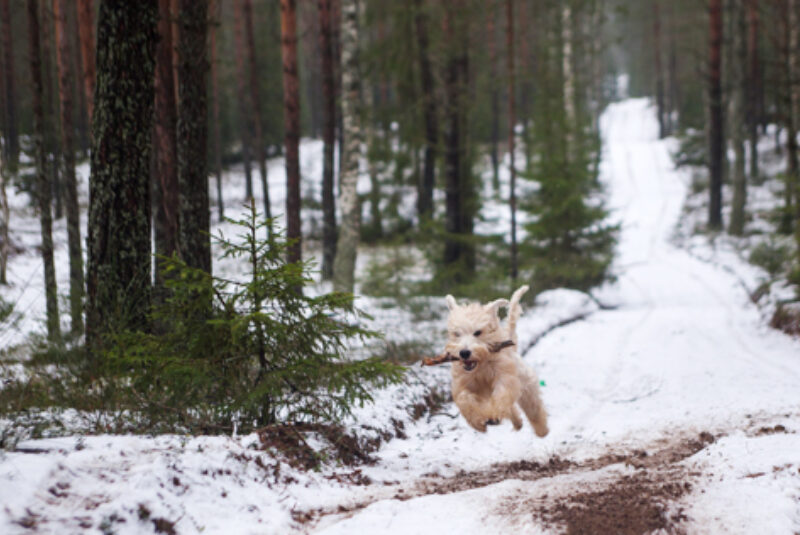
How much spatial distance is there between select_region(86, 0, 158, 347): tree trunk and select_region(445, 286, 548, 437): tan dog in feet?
10.7

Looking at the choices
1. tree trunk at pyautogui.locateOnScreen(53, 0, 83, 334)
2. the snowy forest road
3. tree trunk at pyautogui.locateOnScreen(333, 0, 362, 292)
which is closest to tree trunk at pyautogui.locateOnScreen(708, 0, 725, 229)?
the snowy forest road

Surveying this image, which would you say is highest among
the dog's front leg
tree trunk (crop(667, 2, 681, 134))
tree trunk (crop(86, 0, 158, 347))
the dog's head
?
tree trunk (crop(667, 2, 681, 134))

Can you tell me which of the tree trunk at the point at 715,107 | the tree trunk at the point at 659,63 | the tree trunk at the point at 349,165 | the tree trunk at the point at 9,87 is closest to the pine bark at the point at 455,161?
the tree trunk at the point at 349,165

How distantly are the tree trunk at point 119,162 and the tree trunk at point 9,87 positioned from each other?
42.8 ft

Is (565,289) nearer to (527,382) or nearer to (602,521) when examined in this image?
(527,382)

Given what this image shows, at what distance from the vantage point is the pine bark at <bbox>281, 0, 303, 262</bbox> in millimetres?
14664

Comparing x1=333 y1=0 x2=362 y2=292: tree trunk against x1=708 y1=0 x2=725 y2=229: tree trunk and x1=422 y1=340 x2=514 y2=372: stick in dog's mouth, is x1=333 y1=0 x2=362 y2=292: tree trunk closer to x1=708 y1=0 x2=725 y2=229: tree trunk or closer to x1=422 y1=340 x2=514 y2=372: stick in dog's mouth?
x1=422 y1=340 x2=514 y2=372: stick in dog's mouth

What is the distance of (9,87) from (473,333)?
25.4 metres

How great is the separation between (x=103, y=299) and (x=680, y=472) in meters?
5.66

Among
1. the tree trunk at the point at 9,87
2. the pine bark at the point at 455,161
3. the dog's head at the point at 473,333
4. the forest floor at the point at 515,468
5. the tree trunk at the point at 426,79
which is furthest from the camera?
the tree trunk at the point at 9,87

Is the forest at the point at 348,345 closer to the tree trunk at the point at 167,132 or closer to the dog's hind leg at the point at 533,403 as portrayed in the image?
the tree trunk at the point at 167,132

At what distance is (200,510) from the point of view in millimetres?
3916

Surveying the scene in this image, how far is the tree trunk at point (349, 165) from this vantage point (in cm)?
1417

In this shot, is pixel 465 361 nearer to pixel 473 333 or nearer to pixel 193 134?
pixel 473 333
